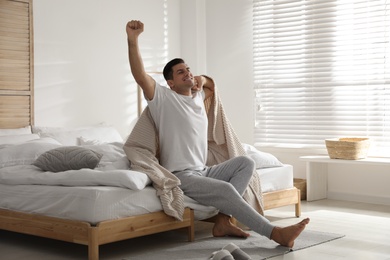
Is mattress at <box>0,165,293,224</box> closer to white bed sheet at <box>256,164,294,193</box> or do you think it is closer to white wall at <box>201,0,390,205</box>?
white bed sheet at <box>256,164,294,193</box>

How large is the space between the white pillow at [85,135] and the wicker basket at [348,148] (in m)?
1.90

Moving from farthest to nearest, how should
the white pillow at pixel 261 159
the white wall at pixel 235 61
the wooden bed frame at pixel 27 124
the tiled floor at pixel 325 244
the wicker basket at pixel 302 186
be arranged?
the white wall at pixel 235 61 → the wicker basket at pixel 302 186 → the white pillow at pixel 261 159 → the tiled floor at pixel 325 244 → the wooden bed frame at pixel 27 124

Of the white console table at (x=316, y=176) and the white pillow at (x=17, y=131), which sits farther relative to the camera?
the white console table at (x=316, y=176)

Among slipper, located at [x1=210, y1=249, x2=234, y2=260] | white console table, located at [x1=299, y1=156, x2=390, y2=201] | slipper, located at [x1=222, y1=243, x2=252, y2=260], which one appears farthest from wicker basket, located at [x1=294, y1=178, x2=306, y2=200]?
slipper, located at [x1=210, y1=249, x2=234, y2=260]

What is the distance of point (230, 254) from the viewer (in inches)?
135

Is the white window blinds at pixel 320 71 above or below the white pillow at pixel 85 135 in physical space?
above

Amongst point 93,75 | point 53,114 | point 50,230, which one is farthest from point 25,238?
point 93,75

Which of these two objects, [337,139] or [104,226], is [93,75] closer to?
[337,139]

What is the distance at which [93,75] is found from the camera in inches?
242

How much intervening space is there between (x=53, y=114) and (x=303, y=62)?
7.95 feet

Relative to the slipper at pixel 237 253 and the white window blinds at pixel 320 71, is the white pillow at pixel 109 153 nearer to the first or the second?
the slipper at pixel 237 253

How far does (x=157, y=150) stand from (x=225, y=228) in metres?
0.67

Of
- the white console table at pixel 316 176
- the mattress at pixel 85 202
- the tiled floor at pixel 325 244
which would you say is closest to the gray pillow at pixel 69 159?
the mattress at pixel 85 202

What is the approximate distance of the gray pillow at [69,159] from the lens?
13.6 feet
